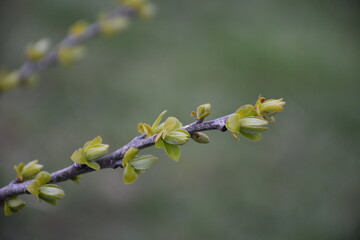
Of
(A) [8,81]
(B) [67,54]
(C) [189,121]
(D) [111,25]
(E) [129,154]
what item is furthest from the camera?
(C) [189,121]

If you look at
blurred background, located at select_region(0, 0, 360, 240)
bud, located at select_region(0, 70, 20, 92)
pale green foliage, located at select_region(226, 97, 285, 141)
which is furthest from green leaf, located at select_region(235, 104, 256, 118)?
blurred background, located at select_region(0, 0, 360, 240)

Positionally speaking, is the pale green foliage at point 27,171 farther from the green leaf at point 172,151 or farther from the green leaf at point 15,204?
the green leaf at point 172,151

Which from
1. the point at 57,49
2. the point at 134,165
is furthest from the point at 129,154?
the point at 57,49

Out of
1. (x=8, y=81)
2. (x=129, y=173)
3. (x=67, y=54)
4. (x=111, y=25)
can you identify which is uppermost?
(x=111, y=25)

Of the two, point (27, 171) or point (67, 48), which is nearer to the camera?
point (27, 171)

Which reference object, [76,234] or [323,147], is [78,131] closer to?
[76,234]

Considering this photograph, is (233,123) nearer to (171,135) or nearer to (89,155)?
(171,135)

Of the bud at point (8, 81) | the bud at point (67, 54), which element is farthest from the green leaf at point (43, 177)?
the bud at point (67, 54)
